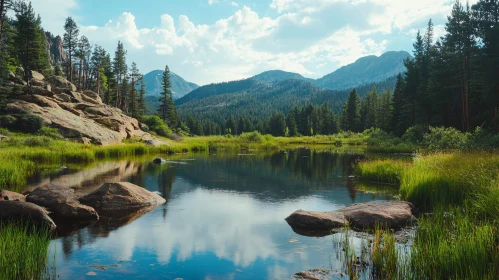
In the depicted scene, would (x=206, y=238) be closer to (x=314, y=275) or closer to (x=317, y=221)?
(x=317, y=221)

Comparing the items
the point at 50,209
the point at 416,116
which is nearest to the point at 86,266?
the point at 50,209

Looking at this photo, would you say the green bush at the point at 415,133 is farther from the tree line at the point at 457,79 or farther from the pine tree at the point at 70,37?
the pine tree at the point at 70,37

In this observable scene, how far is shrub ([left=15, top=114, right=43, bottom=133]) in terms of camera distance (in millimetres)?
39594

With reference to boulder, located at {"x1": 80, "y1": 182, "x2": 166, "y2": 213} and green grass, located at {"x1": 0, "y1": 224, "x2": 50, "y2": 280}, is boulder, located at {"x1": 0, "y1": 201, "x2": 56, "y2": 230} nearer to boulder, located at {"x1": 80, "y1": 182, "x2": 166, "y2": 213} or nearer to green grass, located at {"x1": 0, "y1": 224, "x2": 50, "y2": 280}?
boulder, located at {"x1": 80, "y1": 182, "x2": 166, "y2": 213}

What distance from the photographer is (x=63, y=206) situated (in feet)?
40.6

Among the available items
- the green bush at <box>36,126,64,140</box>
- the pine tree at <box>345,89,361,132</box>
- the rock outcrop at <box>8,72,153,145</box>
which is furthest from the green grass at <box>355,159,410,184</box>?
the pine tree at <box>345,89,361,132</box>

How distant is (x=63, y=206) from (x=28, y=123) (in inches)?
1330

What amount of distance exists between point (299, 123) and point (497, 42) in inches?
3554

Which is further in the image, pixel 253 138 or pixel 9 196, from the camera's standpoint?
pixel 253 138

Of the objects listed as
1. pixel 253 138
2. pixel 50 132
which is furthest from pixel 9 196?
pixel 253 138

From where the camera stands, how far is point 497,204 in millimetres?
8461

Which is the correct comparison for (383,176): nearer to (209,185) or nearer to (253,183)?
(253,183)

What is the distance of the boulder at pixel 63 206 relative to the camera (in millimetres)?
12242

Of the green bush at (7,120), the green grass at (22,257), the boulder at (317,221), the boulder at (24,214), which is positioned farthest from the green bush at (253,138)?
the green grass at (22,257)
